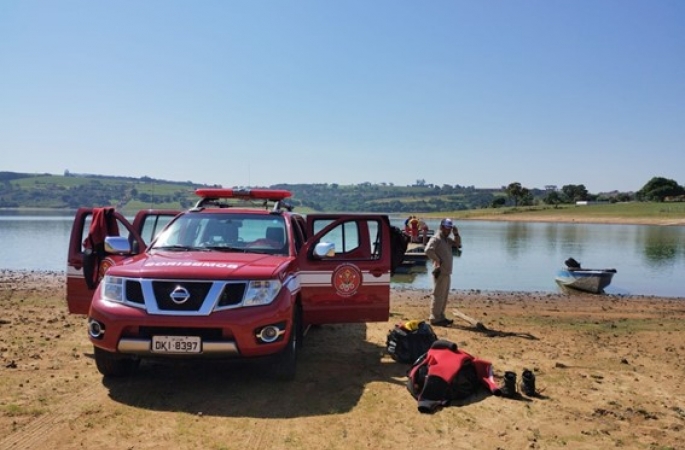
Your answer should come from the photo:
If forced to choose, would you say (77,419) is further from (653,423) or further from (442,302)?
(442,302)

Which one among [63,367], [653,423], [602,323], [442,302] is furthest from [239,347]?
[602,323]

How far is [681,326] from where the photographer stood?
37.9 ft

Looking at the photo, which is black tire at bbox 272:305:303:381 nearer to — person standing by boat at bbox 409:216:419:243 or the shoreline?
the shoreline

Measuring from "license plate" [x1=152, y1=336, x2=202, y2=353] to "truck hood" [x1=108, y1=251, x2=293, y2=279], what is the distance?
0.60 metres

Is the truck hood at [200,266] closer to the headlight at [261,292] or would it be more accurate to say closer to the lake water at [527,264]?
the headlight at [261,292]

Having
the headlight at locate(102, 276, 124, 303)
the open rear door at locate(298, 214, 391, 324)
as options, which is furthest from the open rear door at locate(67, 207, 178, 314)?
the open rear door at locate(298, 214, 391, 324)

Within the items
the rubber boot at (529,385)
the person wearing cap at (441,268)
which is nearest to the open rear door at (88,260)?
the rubber boot at (529,385)

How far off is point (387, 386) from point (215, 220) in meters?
3.07

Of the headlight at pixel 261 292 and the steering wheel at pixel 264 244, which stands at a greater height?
the steering wheel at pixel 264 244

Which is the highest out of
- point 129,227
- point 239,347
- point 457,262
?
point 129,227

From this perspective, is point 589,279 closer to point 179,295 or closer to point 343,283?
point 343,283

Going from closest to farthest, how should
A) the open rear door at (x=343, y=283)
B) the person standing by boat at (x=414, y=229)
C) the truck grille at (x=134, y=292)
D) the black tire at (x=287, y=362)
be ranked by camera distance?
the truck grille at (x=134, y=292) < the black tire at (x=287, y=362) < the open rear door at (x=343, y=283) < the person standing by boat at (x=414, y=229)

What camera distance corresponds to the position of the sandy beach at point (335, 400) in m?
4.84

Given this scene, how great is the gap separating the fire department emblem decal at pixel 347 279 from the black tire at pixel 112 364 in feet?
8.97
